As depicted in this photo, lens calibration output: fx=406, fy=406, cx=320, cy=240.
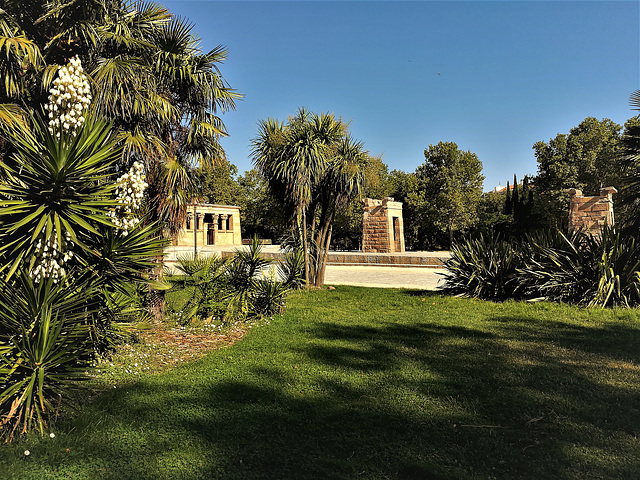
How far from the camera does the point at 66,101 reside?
143 inches

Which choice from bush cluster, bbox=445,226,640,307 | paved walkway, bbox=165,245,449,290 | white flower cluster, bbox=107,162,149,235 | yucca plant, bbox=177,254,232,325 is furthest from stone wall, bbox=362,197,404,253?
white flower cluster, bbox=107,162,149,235

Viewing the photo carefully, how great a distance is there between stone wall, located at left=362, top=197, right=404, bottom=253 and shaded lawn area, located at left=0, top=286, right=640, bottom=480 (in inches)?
680

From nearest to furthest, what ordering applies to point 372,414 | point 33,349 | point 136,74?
point 33,349 → point 372,414 → point 136,74

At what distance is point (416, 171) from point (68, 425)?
3657cm

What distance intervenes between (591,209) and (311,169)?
15019 millimetres

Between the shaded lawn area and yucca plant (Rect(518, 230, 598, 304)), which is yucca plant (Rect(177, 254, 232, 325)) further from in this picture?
yucca plant (Rect(518, 230, 598, 304))

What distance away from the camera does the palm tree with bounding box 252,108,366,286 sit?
9.86 metres

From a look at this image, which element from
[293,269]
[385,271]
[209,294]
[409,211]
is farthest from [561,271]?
[409,211]

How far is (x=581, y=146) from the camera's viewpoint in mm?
29234

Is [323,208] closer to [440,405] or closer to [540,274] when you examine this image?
[540,274]

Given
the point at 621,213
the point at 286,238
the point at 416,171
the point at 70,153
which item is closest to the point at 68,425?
the point at 70,153

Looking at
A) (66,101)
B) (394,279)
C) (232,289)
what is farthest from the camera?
(394,279)

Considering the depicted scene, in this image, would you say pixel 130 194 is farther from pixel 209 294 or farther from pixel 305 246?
pixel 305 246

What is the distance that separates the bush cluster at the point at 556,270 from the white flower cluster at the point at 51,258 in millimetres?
8412
